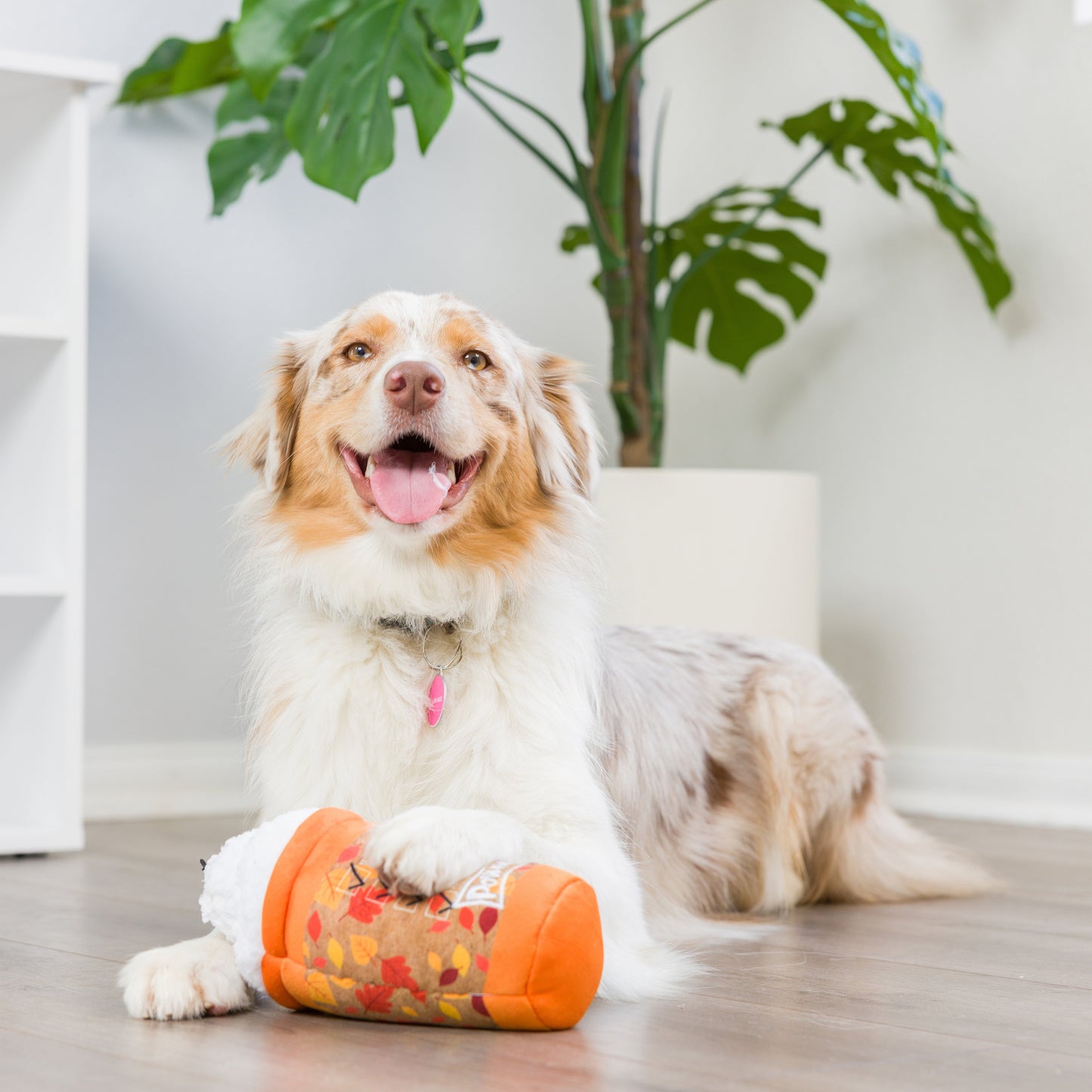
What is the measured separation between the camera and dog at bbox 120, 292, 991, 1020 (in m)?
1.87

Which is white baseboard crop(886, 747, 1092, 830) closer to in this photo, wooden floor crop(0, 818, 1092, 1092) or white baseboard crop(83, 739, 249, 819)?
wooden floor crop(0, 818, 1092, 1092)

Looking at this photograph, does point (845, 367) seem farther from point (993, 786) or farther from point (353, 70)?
point (353, 70)

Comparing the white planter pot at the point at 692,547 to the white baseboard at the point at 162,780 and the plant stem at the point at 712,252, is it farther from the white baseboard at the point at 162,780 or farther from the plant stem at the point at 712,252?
the white baseboard at the point at 162,780

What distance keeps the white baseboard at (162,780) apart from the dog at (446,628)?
170 centimetres

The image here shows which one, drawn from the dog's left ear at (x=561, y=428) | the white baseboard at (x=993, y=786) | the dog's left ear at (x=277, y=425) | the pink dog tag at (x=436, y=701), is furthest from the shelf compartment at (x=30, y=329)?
the white baseboard at (x=993, y=786)

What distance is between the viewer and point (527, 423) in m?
2.12

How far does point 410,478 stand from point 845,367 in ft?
8.02

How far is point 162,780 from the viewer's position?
382 cm

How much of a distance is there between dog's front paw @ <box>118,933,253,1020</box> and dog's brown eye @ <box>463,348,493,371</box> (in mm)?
817

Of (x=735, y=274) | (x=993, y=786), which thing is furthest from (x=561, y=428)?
(x=993, y=786)

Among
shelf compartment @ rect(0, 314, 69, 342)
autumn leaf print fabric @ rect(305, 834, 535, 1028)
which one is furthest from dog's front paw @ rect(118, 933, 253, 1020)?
shelf compartment @ rect(0, 314, 69, 342)

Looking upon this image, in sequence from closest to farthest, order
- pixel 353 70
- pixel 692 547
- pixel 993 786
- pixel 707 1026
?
pixel 707 1026
pixel 353 70
pixel 692 547
pixel 993 786

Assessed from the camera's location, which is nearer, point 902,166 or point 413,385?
point 413,385

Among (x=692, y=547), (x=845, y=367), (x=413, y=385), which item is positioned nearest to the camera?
(x=413, y=385)
